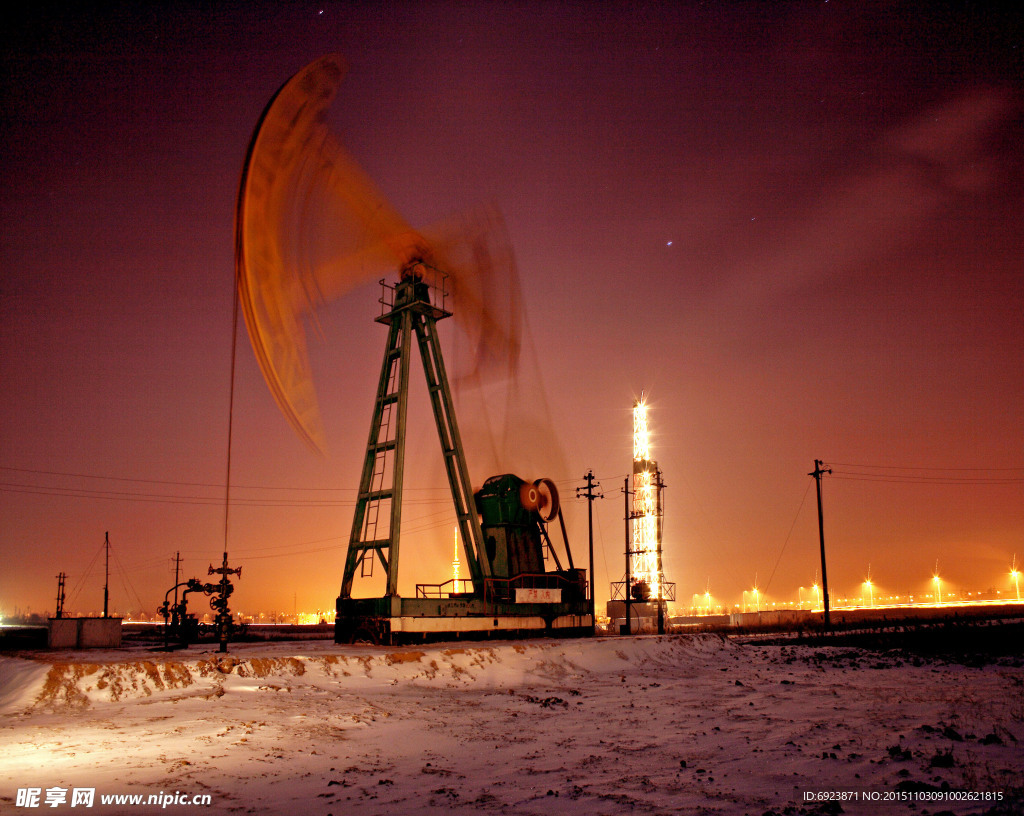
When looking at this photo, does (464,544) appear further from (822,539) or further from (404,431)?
(822,539)

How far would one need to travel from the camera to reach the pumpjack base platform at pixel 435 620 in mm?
22109

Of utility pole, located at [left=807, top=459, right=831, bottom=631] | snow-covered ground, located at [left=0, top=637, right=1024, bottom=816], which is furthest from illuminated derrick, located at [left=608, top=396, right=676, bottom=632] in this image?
snow-covered ground, located at [left=0, top=637, right=1024, bottom=816]

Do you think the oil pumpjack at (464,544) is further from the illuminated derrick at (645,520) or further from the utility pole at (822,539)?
the illuminated derrick at (645,520)

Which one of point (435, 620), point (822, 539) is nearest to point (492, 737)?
point (435, 620)

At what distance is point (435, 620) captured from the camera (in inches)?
906

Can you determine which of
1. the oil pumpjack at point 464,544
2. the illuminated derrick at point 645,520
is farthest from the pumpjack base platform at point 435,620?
the illuminated derrick at point 645,520

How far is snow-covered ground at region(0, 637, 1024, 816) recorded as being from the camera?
24.8 feet

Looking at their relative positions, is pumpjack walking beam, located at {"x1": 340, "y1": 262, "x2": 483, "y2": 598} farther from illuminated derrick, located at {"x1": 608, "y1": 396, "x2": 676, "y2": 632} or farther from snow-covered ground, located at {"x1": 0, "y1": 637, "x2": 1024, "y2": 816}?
illuminated derrick, located at {"x1": 608, "y1": 396, "x2": 676, "y2": 632}

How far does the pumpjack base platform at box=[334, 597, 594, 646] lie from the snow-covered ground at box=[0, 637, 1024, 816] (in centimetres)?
300

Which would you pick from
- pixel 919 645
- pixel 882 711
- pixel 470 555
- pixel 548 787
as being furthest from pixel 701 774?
pixel 919 645

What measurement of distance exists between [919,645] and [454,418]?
20546 mm

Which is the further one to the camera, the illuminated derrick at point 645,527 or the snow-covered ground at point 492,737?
the illuminated derrick at point 645,527

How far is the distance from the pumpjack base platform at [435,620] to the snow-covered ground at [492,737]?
9.85 ft

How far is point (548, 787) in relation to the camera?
8125 mm
